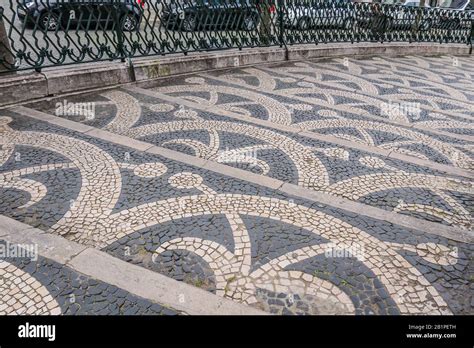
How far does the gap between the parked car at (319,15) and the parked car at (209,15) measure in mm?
1099

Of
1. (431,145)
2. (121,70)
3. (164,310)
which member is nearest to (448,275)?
(164,310)

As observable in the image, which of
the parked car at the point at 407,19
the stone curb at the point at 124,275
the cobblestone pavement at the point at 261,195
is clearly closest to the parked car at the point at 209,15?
the cobblestone pavement at the point at 261,195

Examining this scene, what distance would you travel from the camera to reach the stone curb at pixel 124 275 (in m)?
2.09

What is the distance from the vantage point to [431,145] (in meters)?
4.59

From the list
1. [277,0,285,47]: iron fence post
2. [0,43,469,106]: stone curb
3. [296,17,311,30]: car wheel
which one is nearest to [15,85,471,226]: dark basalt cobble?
[0,43,469,106]: stone curb

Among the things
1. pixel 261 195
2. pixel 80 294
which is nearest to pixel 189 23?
pixel 261 195

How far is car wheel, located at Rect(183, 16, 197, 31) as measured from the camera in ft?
21.8

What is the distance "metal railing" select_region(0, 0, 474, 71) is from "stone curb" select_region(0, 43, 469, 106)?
0.15m

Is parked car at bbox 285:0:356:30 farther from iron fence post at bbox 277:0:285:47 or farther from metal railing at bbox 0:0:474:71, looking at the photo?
iron fence post at bbox 277:0:285:47

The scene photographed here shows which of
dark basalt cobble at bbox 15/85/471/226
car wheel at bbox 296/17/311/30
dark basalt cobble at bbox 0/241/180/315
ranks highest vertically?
car wheel at bbox 296/17/311/30

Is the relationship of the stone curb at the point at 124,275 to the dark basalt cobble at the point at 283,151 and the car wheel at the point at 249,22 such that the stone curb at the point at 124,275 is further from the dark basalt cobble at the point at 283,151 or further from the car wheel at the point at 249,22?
the car wheel at the point at 249,22

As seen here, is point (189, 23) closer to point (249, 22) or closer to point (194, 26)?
point (194, 26)

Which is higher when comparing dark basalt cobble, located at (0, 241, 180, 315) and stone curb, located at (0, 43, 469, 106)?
stone curb, located at (0, 43, 469, 106)
